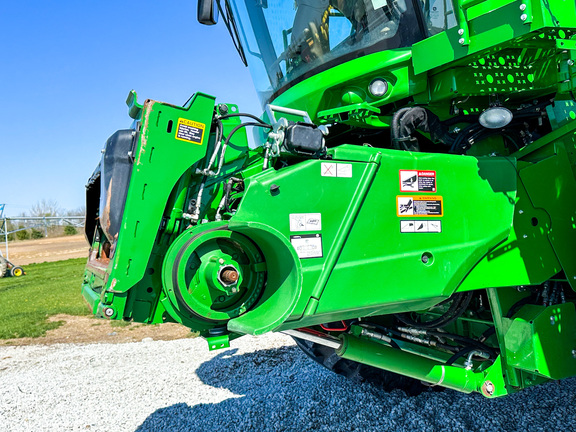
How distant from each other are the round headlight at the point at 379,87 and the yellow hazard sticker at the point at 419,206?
0.74 m

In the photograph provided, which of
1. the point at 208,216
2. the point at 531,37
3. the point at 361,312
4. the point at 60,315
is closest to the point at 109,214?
the point at 208,216

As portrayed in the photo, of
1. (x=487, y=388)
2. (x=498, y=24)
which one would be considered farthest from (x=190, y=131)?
(x=487, y=388)

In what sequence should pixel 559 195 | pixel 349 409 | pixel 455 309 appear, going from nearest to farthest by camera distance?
pixel 559 195, pixel 455 309, pixel 349 409

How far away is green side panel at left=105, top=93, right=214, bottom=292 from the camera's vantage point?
2.18 metres

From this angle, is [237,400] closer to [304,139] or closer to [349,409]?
[349,409]

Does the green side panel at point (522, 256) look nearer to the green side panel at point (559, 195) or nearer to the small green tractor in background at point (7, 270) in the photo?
the green side panel at point (559, 195)

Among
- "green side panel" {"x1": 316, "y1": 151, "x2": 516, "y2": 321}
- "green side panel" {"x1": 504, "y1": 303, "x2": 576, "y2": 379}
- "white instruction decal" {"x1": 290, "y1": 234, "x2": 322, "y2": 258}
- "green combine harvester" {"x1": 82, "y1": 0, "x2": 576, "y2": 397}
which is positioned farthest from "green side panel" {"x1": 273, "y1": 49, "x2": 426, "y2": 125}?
"green side panel" {"x1": 504, "y1": 303, "x2": 576, "y2": 379}

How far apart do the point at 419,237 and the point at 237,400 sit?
2.37 m

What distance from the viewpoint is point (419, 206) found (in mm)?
2236

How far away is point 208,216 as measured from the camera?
246 centimetres

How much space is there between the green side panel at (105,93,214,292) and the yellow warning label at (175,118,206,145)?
16mm

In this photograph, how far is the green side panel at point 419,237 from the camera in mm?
2113

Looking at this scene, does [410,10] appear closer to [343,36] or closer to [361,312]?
[343,36]

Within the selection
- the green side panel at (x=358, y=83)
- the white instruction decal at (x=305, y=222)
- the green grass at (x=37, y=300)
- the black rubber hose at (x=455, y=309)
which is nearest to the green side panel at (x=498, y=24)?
the green side panel at (x=358, y=83)
